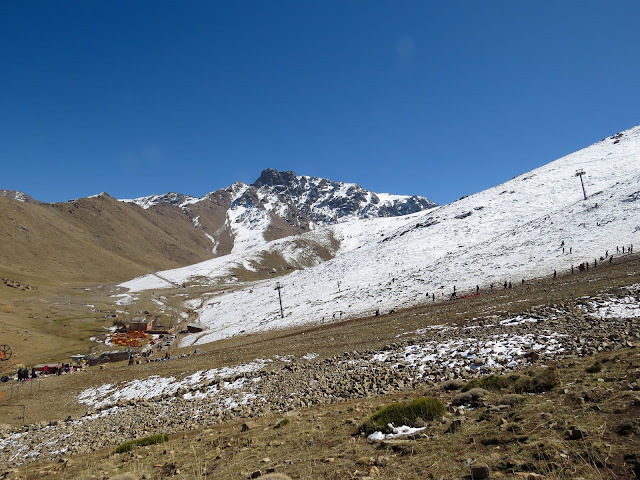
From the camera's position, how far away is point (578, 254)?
44.9 meters

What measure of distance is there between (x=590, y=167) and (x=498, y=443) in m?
128

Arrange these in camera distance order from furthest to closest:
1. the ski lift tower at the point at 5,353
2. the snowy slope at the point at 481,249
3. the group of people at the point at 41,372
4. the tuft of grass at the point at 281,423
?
the ski lift tower at the point at 5,353 → the snowy slope at the point at 481,249 → the group of people at the point at 41,372 → the tuft of grass at the point at 281,423

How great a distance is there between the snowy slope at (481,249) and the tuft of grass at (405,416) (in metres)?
36.8

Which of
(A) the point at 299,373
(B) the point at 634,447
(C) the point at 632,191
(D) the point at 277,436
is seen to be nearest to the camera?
(B) the point at 634,447

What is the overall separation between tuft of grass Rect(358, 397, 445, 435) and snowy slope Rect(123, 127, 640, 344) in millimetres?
36789

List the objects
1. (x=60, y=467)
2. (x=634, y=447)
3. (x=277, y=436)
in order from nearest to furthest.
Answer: (x=634, y=447) < (x=277, y=436) < (x=60, y=467)

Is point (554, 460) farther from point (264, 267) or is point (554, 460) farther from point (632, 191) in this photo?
point (264, 267)

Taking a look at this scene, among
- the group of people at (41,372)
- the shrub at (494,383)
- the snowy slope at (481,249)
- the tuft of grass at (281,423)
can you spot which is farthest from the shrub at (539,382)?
the group of people at (41,372)

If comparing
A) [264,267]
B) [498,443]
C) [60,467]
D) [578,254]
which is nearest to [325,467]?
[498,443]

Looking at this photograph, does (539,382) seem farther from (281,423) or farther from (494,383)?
(281,423)

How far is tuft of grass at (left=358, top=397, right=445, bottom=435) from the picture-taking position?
8.36 meters

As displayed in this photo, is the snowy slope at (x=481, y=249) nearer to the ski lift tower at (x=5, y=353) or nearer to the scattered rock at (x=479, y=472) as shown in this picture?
the ski lift tower at (x=5, y=353)

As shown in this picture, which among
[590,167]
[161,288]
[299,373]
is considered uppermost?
[590,167]

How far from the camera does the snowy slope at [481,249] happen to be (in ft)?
160
